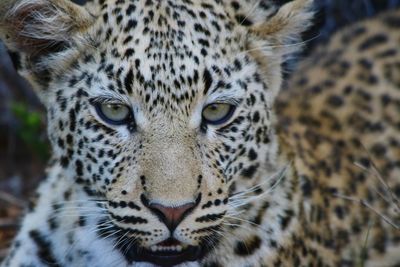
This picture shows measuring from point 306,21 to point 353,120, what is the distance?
1302 millimetres

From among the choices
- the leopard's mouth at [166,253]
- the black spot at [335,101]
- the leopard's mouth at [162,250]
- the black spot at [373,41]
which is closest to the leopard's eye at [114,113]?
the leopard's mouth at [162,250]

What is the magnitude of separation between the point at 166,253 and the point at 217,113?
816mm

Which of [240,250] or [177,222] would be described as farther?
[240,250]

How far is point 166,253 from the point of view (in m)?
4.70

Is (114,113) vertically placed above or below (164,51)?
below

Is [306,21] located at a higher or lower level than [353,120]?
higher

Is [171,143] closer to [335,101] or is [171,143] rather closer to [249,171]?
[249,171]

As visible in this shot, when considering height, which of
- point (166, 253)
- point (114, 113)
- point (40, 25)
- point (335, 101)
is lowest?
point (166, 253)

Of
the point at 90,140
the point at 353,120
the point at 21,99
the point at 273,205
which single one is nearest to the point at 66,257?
the point at 90,140

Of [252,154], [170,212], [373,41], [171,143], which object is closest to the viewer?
[170,212]

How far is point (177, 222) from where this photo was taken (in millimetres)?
4477

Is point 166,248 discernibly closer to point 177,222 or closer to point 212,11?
point 177,222

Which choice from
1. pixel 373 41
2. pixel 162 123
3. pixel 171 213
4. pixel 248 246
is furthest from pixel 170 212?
pixel 373 41

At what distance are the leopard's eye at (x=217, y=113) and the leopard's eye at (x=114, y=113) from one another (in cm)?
42
